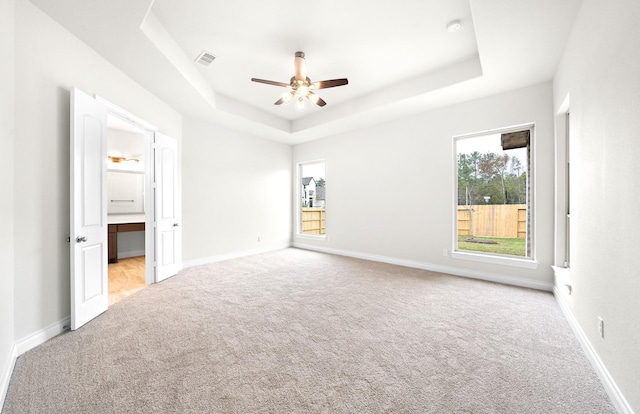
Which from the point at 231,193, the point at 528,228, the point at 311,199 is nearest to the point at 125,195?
the point at 231,193

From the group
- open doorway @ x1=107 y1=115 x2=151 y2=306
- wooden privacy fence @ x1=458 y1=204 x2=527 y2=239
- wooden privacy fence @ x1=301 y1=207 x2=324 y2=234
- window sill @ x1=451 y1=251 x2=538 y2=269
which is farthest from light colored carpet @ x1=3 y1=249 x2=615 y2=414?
wooden privacy fence @ x1=301 y1=207 x2=324 y2=234

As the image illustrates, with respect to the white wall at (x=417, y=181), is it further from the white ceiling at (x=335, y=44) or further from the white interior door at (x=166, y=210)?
the white interior door at (x=166, y=210)

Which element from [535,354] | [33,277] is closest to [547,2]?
[535,354]

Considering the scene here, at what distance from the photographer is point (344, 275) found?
417 centimetres

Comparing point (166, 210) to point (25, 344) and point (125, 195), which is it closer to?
point (25, 344)

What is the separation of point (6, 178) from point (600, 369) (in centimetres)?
432

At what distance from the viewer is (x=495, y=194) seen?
3.96 m

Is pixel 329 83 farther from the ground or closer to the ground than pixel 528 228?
farther from the ground

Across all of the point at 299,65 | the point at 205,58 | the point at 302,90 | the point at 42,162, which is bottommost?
the point at 42,162

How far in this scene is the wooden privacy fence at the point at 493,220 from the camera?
3747 millimetres

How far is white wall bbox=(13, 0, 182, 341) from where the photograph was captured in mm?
2031

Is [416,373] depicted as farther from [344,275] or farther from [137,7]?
[137,7]

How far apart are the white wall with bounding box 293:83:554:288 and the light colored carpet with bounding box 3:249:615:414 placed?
3.62ft

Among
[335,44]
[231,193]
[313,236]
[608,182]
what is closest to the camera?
[608,182]
